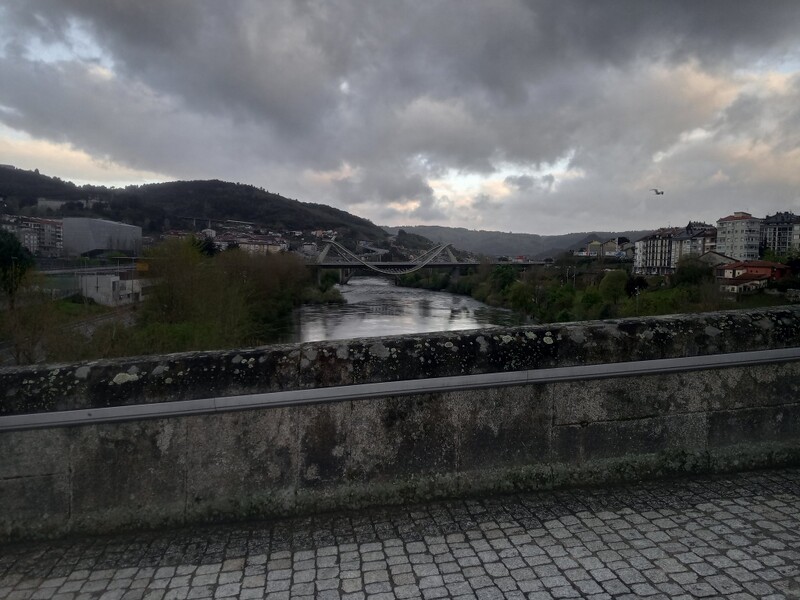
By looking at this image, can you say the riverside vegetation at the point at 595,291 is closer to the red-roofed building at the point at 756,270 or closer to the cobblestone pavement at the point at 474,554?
the red-roofed building at the point at 756,270

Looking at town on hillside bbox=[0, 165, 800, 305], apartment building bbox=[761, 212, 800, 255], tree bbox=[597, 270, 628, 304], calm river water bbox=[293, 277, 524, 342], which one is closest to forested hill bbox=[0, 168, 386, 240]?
town on hillside bbox=[0, 165, 800, 305]

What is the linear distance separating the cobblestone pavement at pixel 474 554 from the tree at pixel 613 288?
35.9 m

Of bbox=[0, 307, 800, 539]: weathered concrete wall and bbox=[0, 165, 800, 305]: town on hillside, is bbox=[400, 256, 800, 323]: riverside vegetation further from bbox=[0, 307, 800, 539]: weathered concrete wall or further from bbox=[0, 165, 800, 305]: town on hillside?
bbox=[0, 307, 800, 539]: weathered concrete wall

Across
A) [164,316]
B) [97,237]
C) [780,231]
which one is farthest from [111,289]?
[780,231]

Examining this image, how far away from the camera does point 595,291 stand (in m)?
38.3

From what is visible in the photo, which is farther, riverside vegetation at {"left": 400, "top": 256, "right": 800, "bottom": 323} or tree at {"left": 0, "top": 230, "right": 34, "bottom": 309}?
riverside vegetation at {"left": 400, "top": 256, "right": 800, "bottom": 323}

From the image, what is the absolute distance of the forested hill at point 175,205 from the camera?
48.5 m

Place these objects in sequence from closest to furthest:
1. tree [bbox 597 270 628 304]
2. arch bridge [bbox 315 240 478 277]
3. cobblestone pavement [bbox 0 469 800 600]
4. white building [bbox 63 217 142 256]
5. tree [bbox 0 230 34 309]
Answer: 1. cobblestone pavement [bbox 0 469 800 600]
2. tree [bbox 0 230 34 309]
3. white building [bbox 63 217 142 256]
4. tree [bbox 597 270 628 304]
5. arch bridge [bbox 315 240 478 277]

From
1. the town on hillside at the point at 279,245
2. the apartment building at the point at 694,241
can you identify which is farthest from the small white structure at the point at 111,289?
the apartment building at the point at 694,241

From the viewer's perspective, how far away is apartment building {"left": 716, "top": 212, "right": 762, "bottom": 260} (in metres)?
37.9

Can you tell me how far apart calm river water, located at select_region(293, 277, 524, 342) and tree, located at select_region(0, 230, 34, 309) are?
13001 mm

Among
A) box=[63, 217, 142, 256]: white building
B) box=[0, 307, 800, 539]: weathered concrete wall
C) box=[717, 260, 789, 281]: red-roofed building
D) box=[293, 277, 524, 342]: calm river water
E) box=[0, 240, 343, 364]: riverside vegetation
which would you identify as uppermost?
box=[63, 217, 142, 256]: white building

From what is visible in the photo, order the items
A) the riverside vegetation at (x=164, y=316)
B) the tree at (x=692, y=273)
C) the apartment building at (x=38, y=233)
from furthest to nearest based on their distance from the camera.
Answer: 1. the tree at (x=692, y=273)
2. the apartment building at (x=38, y=233)
3. the riverside vegetation at (x=164, y=316)

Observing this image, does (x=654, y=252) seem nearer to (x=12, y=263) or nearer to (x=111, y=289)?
(x=111, y=289)
